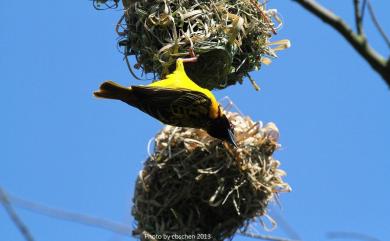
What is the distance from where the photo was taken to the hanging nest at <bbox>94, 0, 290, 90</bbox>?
2.78 metres

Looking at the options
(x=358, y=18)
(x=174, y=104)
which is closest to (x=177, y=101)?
(x=174, y=104)

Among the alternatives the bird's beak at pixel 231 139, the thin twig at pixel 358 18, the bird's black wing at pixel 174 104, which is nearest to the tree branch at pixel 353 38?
the thin twig at pixel 358 18

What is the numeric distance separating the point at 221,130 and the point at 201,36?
0.42 meters

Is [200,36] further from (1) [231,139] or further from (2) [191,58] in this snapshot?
(1) [231,139]

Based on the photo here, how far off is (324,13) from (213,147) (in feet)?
6.21

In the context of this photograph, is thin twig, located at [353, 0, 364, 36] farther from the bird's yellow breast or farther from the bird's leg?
the bird's leg

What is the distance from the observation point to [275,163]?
285 cm

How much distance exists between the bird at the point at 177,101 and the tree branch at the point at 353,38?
1.69m

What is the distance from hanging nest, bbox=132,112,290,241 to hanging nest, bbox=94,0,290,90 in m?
0.31

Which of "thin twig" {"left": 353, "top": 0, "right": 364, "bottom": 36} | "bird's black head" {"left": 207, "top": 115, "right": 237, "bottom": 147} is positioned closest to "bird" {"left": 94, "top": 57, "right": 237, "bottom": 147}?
"bird's black head" {"left": 207, "top": 115, "right": 237, "bottom": 147}

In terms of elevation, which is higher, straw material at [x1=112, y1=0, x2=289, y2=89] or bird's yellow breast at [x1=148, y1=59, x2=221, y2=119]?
straw material at [x1=112, y1=0, x2=289, y2=89]

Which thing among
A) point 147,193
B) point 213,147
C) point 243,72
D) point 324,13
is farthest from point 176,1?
point 324,13

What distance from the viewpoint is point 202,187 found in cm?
270

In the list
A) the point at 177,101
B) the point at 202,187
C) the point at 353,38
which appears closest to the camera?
the point at 353,38
